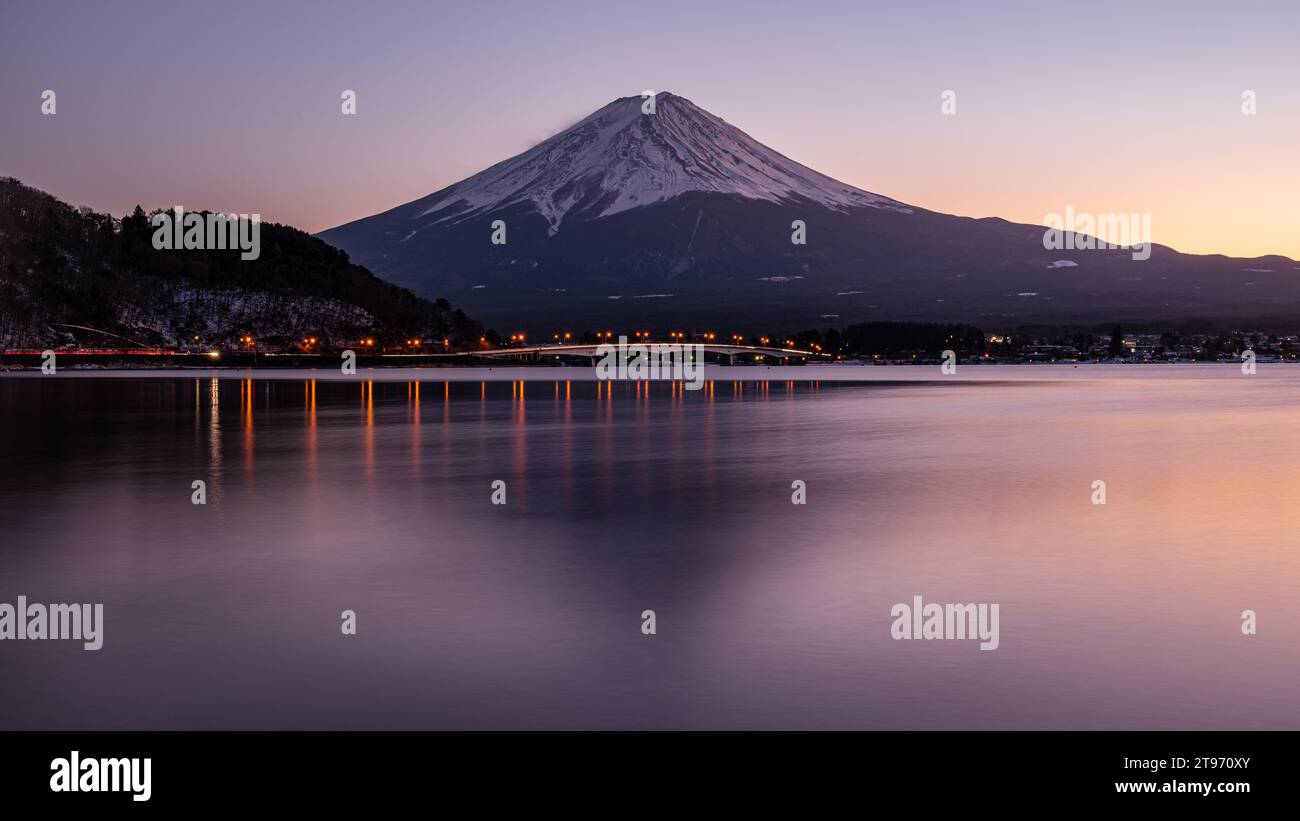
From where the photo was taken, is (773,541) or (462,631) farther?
(773,541)

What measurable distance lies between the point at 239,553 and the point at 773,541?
7143 millimetres

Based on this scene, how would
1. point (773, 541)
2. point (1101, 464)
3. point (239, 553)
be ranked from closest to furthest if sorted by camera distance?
point (239, 553) → point (773, 541) → point (1101, 464)

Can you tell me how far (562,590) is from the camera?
1416cm

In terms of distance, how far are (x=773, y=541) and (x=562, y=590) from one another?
4742 mm

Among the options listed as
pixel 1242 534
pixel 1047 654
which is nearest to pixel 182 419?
pixel 1242 534

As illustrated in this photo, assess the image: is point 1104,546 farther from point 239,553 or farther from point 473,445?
point 473,445

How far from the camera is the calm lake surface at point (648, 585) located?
32.0ft

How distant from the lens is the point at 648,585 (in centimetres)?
1449

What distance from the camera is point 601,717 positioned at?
9320mm

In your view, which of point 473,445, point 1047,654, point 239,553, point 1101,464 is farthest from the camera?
point 473,445

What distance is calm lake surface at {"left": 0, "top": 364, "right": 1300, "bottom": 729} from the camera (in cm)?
974
